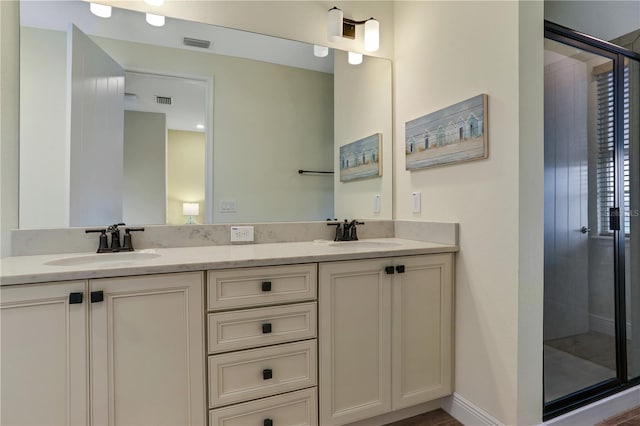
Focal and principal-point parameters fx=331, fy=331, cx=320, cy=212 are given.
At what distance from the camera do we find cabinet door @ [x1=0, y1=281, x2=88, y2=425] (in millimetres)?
1038

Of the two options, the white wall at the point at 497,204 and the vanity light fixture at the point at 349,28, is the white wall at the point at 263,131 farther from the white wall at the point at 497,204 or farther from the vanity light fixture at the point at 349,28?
the white wall at the point at 497,204

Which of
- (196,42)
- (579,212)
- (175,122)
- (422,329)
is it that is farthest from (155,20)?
(579,212)

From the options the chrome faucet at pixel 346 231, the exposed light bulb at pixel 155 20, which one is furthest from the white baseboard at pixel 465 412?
the exposed light bulb at pixel 155 20

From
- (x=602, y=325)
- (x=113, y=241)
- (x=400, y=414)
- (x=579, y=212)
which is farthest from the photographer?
(x=579, y=212)

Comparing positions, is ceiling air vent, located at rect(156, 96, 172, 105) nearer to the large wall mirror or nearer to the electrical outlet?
the large wall mirror

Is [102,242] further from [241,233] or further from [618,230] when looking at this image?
[618,230]

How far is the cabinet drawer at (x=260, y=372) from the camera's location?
4.23ft

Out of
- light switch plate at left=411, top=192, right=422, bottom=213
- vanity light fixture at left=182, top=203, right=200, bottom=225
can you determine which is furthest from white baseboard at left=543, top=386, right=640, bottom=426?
vanity light fixture at left=182, top=203, right=200, bottom=225

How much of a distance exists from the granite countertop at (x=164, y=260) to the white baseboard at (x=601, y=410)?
0.90m

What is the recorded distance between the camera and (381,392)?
1.58 metres

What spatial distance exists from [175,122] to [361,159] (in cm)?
116

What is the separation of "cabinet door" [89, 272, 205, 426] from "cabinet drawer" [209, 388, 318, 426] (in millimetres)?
97

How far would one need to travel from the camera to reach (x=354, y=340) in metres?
1.53

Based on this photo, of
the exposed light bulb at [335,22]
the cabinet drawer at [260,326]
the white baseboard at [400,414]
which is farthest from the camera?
the exposed light bulb at [335,22]
